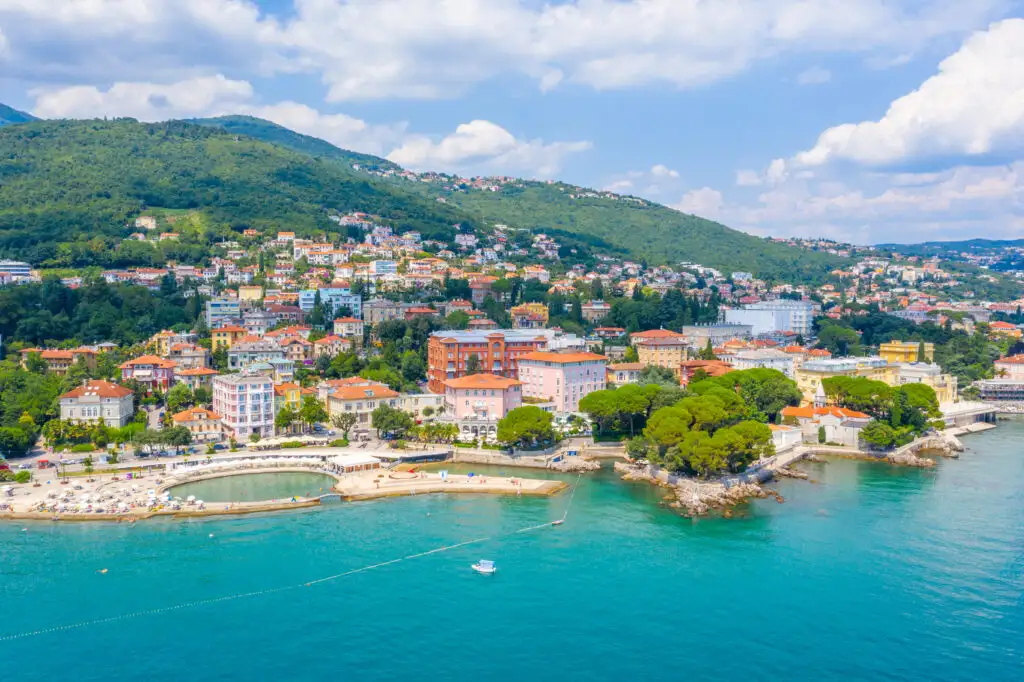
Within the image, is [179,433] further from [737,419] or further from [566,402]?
[737,419]

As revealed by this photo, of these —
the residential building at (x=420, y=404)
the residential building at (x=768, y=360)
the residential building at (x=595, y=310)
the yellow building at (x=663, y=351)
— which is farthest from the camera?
the residential building at (x=595, y=310)

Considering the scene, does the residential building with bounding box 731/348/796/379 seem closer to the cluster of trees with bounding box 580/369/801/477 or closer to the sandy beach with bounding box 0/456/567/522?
the cluster of trees with bounding box 580/369/801/477

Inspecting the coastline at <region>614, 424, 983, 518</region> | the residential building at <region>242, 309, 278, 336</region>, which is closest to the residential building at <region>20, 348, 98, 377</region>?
the residential building at <region>242, 309, 278, 336</region>

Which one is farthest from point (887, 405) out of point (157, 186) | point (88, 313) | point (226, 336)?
point (157, 186)

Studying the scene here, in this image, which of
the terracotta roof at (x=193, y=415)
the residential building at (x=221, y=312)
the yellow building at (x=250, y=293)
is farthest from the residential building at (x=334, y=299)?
the terracotta roof at (x=193, y=415)

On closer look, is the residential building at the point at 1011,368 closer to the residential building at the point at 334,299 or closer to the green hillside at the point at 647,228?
the residential building at the point at 334,299

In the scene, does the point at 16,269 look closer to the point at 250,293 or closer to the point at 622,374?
the point at 250,293
